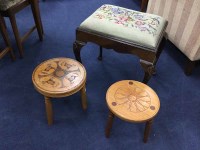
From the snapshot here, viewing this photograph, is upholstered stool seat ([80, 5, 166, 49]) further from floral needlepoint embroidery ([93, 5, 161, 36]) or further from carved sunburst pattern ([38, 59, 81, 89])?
carved sunburst pattern ([38, 59, 81, 89])

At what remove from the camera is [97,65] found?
6.62ft

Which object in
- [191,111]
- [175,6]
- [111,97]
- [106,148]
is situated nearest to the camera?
[111,97]

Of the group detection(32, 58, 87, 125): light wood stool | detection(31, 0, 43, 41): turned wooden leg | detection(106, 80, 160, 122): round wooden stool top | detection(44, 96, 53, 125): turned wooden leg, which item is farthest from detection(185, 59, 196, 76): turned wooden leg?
detection(31, 0, 43, 41): turned wooden leg

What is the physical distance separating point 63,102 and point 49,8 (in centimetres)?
169

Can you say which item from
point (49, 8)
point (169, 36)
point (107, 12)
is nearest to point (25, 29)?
point (49, 8)

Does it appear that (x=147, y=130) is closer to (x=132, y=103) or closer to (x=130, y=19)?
(x=132, y=103)

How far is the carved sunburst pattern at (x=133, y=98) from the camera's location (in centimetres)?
123

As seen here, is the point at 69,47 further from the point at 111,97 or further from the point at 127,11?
the point at 111,97

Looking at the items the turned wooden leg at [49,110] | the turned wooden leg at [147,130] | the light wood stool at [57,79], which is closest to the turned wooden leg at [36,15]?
the light wood stool at [57,79]

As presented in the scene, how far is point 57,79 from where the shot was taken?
1.34 meters

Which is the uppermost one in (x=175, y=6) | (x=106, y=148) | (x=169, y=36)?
(x=175, y=6)

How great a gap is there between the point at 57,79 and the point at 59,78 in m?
0.01

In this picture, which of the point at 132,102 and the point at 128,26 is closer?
the point at 132,102

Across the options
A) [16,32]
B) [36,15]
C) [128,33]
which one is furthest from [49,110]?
[36,15]
